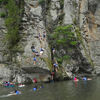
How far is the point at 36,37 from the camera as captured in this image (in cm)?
2962

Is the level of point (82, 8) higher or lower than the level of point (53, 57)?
higher

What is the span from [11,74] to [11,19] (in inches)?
373

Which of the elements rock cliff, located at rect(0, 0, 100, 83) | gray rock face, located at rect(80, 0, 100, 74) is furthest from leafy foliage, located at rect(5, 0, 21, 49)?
gray rock face, located at rect(80, 0, 100, 74)

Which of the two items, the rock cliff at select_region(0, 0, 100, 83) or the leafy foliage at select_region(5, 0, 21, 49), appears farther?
the leafy foliage at select_region(5, 0, 21, 49)

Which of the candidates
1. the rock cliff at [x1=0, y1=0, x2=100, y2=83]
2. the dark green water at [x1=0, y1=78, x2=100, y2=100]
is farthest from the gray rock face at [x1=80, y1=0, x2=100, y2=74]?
the dark green water at [x1=0, y1=78, x2=100, y2=100]

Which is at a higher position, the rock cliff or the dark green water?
the rock cliff

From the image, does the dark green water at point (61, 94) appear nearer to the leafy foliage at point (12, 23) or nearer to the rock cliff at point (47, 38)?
the rock cliff at point (47, 38)

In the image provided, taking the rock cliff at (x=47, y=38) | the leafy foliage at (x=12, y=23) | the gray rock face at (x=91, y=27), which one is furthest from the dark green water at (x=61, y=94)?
the gray rock face at (x=91, y=27)

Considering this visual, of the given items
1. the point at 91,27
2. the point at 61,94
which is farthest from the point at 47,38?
the point at 61,94

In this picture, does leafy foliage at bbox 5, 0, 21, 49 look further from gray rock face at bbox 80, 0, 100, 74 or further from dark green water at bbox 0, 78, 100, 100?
gray rock face at bbox 80, 0, 100, 74

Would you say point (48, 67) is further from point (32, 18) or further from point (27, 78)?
point (32, 18)

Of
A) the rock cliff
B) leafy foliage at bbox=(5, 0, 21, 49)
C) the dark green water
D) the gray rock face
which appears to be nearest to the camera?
the dark green water

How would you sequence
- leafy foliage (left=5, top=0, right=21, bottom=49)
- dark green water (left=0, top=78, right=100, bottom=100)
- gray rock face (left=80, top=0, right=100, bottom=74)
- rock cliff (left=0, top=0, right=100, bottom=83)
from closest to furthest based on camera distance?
1. dark green water (left=0, top=78, right=100, bottom=100)
2. rock cliff (left=0, top=0, right=100, bottom=83)
3. leafy foliage (left=5, top=0, right=21, bottom=49)
4. gray rock face (left=80, top=0, right=100, bottom=74)

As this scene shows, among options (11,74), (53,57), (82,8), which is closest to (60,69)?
(53,57)
